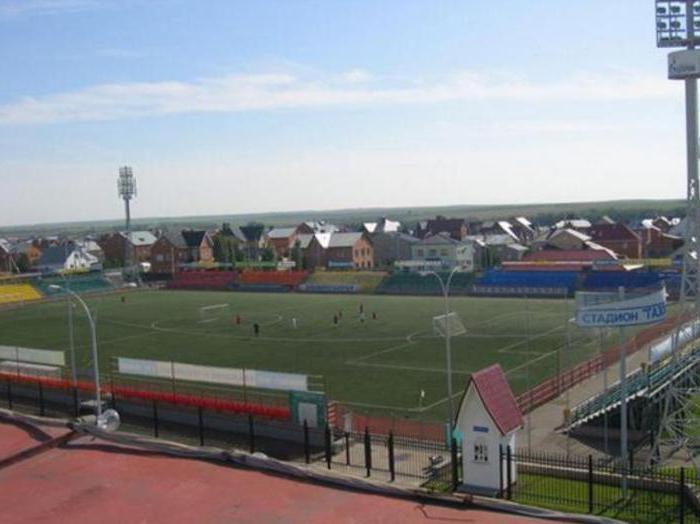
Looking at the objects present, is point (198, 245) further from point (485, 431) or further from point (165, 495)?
point (165, 495)

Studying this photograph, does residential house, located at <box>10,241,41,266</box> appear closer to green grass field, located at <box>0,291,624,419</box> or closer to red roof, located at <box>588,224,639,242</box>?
green grass field, located at <box>0,291,624,419</box>

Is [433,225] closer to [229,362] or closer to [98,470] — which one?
[229,362]

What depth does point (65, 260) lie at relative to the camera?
445 ft

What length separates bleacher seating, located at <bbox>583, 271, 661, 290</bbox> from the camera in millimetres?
78019

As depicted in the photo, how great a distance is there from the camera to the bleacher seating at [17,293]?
310 feet

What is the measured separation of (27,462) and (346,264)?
9737 centimetres

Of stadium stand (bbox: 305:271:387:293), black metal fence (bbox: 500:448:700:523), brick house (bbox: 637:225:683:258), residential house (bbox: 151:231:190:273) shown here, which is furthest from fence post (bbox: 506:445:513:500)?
residential house (bbox: 151:231:190:273)

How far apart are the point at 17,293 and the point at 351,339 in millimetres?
55041

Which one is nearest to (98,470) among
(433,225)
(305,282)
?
(305,282)

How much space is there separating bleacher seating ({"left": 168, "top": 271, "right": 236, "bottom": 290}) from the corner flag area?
8326 cm

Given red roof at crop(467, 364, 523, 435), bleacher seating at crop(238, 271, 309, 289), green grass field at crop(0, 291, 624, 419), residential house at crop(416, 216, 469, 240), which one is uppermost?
residential house at crop(416, 216, 469, 240)

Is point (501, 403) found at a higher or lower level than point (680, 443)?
higher

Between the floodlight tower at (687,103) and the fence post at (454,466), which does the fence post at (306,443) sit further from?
the floodlight tower at (687,103)

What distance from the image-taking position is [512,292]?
3356 inches
